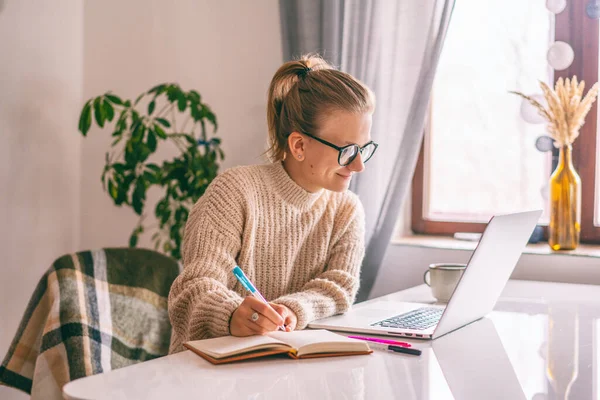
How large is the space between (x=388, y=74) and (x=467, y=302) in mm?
1077

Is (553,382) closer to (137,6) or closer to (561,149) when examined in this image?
(561,149)

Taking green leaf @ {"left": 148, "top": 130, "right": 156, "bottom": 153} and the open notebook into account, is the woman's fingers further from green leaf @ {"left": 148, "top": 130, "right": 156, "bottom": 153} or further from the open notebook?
green leaf @ {"left": 148, "top": 130, "right": 156, "bottom": 153}

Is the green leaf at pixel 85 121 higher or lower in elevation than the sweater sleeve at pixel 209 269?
higher

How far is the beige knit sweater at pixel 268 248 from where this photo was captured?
4.63ft

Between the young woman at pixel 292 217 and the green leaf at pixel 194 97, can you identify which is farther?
the green leaf at pixel 194 97

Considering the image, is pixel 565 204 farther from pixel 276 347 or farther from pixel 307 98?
pixel 276 347

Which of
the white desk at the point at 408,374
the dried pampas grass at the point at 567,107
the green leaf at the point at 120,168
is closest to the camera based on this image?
the white desk at the point at 408,374

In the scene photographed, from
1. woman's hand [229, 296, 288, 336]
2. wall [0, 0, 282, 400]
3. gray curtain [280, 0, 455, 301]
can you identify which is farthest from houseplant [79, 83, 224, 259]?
woman's hand [229, 296, 288, 336]

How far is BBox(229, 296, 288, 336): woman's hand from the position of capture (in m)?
1.25

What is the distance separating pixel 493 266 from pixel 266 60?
4.59ft

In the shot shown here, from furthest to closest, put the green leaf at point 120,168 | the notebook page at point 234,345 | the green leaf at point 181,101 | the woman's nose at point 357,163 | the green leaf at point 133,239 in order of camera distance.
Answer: the green leaf at point 133,239, the green leaf at point 120,168, the green leaf at point 181,101, the woman's nose at point 357,163, the notebook page at point 234,345

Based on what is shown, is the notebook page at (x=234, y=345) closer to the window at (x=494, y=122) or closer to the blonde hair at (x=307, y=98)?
the blonde hair at (x=307, y=98)

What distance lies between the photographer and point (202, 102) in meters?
2.65

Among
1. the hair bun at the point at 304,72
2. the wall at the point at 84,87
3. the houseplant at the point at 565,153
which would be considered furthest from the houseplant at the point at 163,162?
the houseplant at the point at 565,153
